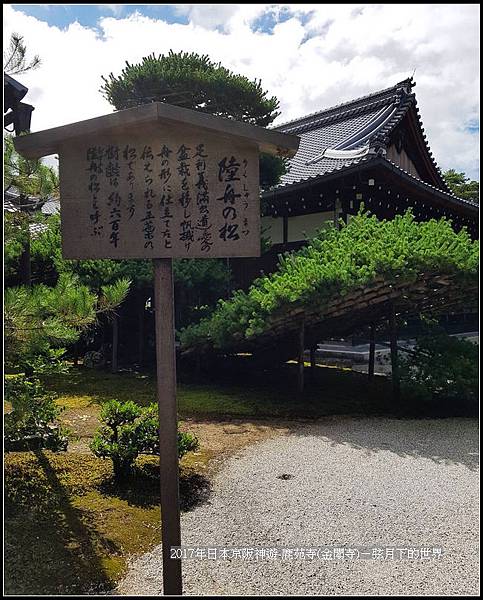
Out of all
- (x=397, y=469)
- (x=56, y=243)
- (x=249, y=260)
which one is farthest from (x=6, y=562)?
(x=249, y=260)

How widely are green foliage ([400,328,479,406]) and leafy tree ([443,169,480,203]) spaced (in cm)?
2429

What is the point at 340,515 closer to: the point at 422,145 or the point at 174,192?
the point at 174,192

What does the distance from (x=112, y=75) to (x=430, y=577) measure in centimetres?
1273

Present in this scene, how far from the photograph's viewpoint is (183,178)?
10.4 feet

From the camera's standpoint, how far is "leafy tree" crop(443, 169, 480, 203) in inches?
1152

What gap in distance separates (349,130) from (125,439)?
A: 14.6 metres

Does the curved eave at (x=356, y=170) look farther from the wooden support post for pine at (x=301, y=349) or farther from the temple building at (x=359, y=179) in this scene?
the wooden support post for pine at (x=301, y=349)

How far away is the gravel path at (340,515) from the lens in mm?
3275

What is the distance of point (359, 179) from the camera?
10.6 metres

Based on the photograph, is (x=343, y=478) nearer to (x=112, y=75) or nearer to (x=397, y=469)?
(x=397, y=469)

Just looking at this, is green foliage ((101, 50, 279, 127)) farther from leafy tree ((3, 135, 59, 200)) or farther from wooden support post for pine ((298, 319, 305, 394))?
leafy tree ((3, 135, 59, 200))

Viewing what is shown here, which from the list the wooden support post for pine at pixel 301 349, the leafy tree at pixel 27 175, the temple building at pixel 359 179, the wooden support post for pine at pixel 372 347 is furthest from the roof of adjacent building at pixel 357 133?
the leafy tree at pixel 27 175

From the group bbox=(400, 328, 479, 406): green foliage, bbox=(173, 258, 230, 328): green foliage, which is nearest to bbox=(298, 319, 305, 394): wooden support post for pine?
bbox=(400, 328, 479, 406): green foliage

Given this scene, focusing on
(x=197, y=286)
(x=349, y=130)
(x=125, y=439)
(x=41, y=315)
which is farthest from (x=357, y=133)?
(x=41, y=315)
